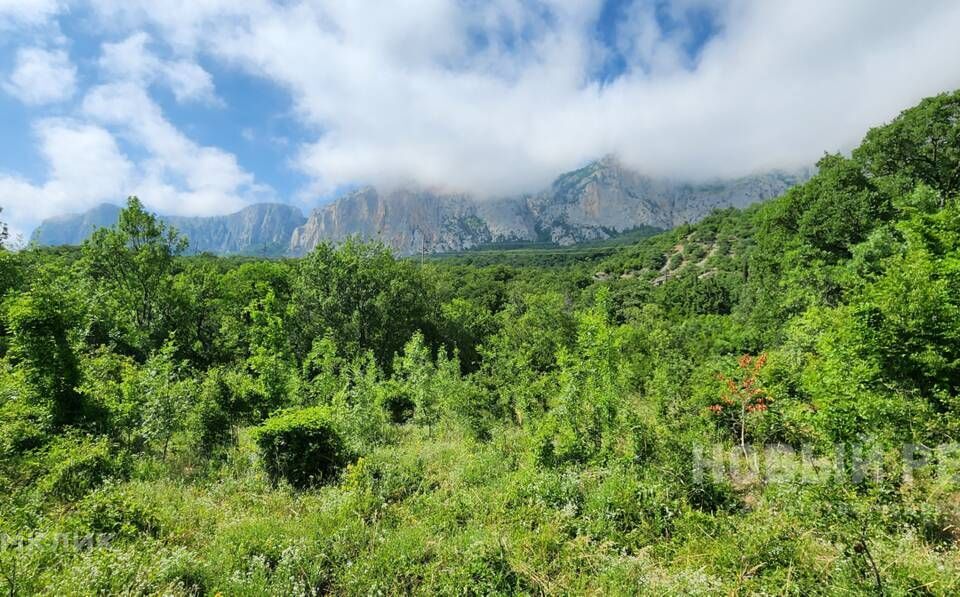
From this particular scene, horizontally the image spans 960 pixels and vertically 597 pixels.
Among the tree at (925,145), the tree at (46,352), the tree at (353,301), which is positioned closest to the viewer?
the tree at (46,352)

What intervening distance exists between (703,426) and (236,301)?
31.1m

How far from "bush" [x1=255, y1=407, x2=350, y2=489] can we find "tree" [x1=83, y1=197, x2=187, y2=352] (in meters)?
16.0

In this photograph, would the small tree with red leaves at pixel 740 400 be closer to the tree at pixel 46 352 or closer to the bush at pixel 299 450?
the bush at pixel 299 450

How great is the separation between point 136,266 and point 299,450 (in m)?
18.9

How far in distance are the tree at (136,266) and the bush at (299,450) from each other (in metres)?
16.0

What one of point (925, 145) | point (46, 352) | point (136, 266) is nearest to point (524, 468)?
point (46, 352)

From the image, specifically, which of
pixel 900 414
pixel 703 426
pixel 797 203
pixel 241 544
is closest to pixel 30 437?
pixel 241 544

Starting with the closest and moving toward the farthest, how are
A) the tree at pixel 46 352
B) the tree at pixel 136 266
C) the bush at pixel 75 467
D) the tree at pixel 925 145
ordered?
the bush at pixel 75 467
the tree at pixel 46 352
the tree at pixel 925 145
the tree at pixel 136 266

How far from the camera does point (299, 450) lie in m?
9.11

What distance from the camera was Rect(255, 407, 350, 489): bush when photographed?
8.89 m

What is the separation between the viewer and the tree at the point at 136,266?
65.3ft

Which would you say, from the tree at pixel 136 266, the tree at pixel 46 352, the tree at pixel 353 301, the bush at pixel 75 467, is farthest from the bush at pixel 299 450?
the tree at pixel 136 266

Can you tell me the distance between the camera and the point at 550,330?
24078mm

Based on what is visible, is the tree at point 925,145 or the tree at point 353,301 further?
the tree at point 353,301
